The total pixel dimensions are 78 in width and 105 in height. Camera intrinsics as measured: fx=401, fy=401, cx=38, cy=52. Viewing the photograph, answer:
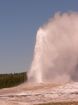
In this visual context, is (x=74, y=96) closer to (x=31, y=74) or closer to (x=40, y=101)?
(x=40, y=101)

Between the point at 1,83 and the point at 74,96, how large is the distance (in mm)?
48945

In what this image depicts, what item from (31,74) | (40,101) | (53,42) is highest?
(53,42)

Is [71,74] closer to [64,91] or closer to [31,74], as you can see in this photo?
[31,74]

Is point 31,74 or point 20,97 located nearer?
point 20,97

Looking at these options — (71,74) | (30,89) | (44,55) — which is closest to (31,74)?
(44,55)

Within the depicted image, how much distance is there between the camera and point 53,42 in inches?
3172

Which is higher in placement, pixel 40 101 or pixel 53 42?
pixel 53 42

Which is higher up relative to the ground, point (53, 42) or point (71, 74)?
point (53, 42)

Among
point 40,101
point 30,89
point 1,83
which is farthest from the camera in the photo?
point 1,83

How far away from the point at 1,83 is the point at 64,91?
A: 4701 cm

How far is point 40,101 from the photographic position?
50.4 metres

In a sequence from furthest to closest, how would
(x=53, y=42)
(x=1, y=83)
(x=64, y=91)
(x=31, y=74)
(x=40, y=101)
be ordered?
(x=1, y=83) < (x=53, y=42) < (x=31, y=74) < (x=64, y=91) < (x=40, y=101)

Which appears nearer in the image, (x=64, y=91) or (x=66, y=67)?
(x=64, y=91)

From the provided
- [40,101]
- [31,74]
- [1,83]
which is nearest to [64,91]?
[40,101]
